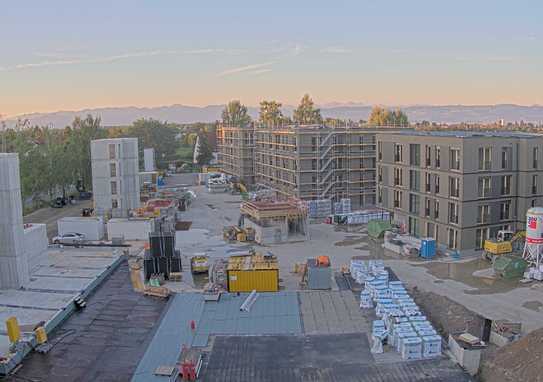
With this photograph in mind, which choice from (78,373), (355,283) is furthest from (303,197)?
(78,373)

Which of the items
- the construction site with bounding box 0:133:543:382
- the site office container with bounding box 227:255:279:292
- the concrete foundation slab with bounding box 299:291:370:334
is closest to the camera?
the construction site with bounding box 0:133:543:382

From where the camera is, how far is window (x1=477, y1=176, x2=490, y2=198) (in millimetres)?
33188

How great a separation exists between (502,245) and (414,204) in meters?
7.50

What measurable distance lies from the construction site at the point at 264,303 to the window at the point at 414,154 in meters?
4.45

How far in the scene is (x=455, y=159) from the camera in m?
33.3

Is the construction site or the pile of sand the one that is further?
the construction site

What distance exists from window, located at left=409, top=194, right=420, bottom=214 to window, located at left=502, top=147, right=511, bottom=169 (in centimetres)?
574

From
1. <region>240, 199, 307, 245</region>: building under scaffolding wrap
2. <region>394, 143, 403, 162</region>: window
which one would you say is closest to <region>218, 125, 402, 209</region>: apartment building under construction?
<region>394, 143, 403, 162</region>: window

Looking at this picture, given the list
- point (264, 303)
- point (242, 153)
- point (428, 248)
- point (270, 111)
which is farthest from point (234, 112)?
point (264, 303)

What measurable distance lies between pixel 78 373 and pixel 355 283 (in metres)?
13.3

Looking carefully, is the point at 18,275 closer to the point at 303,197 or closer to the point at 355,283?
the point at 355,283

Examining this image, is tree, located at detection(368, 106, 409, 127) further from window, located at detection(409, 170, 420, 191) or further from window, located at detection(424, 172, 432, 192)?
window, located at detection(424, 172, 432, 192)

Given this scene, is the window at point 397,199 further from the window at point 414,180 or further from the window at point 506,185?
the window at point 506,185

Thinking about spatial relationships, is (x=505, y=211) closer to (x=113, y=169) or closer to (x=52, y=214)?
(x=113, y=169)
